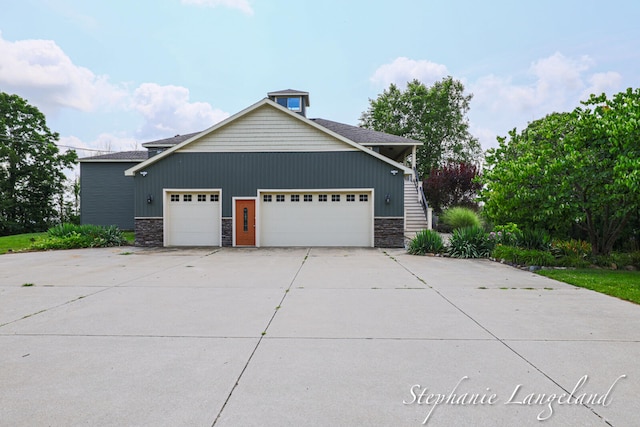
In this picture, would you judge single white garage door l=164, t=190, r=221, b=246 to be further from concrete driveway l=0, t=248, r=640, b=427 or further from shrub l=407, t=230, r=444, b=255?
shrub l=407, t=230, r=444, b=255

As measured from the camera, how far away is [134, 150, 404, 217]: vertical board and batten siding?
44.0 feet

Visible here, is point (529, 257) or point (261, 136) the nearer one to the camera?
point (529, 257)

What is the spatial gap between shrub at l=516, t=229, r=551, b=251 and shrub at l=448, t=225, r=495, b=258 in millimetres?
955

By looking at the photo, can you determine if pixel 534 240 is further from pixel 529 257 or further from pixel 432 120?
pixel 432 120

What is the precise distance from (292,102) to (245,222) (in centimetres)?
1012

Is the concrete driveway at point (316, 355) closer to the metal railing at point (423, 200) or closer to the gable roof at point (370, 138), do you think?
the metal railing at point (423, 200)

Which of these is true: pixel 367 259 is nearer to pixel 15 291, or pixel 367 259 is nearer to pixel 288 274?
pixel 288 274

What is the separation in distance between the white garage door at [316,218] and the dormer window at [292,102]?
8957mm

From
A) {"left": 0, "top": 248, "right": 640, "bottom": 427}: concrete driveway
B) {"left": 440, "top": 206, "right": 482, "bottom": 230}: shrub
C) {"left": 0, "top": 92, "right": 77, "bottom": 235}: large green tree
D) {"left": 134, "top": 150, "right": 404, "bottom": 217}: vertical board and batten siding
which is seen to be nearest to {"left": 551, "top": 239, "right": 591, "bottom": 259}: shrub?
{"left": 0, "top": 248, "right": 640, "bottom": 427}: concrete driveway

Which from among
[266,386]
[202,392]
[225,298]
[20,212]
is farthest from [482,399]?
[20,212]

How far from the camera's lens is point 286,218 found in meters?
13.8

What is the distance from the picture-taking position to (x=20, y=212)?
26.3m

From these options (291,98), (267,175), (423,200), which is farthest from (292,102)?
(423,200)

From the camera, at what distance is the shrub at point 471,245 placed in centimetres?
1060
